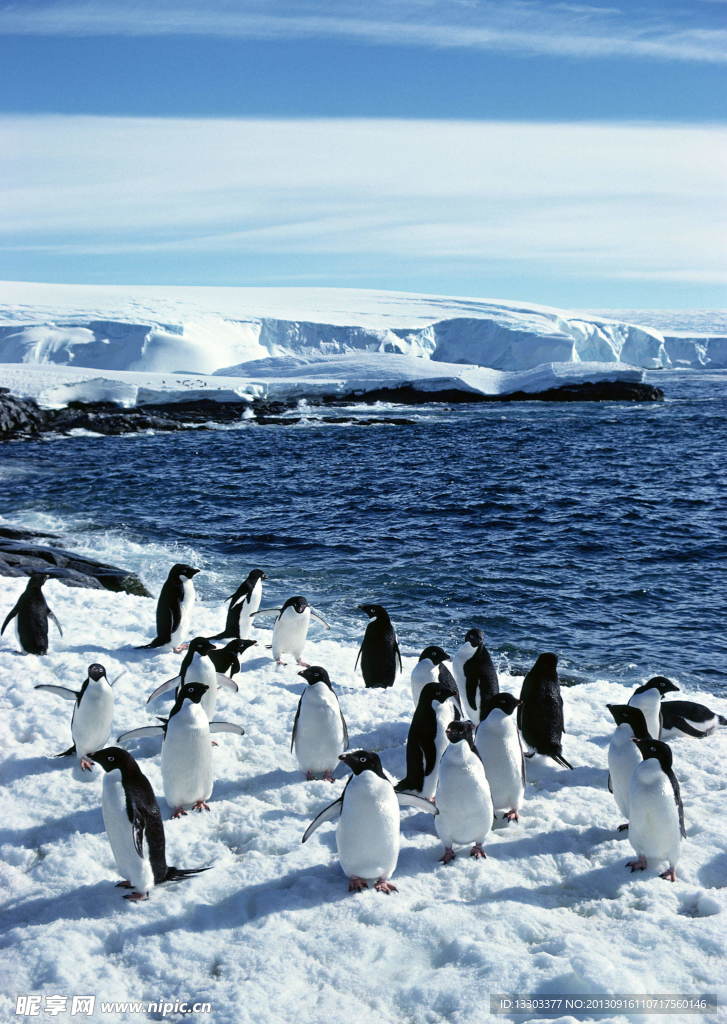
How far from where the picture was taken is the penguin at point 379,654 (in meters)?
8.54

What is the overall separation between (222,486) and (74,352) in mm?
45061

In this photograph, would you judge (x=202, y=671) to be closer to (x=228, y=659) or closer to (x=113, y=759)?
(x=228, y=659)

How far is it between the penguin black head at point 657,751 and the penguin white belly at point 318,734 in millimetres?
2053

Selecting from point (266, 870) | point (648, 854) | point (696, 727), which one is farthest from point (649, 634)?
point (266, 870)

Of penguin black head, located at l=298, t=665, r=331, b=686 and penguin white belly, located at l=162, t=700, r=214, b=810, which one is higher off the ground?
penguin black head, located at l=298, t=665, r=331, b=686

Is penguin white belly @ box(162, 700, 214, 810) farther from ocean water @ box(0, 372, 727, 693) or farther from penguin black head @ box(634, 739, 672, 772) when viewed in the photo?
ocean water @ box(0, 372, 727, 693)

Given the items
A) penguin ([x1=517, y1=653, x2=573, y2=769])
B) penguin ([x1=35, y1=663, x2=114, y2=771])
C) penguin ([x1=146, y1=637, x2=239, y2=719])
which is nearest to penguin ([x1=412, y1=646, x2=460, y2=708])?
penguin ([x1=517, y1=653, x2=573, y2=769])

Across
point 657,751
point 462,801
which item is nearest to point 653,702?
point 657,751

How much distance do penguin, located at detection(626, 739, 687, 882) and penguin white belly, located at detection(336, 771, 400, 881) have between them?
1411 millimetres

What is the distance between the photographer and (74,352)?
66.7m

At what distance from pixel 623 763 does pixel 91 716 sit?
3663mm

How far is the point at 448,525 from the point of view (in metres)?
20.8

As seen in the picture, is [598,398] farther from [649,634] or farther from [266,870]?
[266,870]

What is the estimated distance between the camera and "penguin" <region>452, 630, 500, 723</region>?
7371 millimetres
